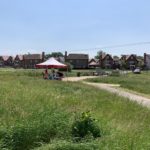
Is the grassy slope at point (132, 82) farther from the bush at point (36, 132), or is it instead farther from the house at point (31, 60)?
the house at point (31, 60)

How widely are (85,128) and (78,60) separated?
6446 inches

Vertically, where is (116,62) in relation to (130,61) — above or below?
below

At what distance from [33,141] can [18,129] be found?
0.38m

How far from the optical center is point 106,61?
176m

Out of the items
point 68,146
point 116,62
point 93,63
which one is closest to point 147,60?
point 116,62

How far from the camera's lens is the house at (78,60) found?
173 meters

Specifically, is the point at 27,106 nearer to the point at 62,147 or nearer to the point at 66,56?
the point at 62,147

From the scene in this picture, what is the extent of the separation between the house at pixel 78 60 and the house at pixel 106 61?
520 cm

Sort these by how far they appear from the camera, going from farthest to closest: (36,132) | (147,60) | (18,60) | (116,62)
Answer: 1. (18,60)
2. (147,60)
3. (116,62)
4. (36,132)

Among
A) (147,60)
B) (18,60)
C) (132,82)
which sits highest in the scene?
(18,60)

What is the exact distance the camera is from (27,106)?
1310 cm

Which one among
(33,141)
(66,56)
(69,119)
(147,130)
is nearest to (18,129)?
(33,141)

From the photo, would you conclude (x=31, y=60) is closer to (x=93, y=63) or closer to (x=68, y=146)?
(x=93, y=63)

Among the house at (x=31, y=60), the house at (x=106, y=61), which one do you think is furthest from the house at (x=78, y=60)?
the house at (x=31, y=60)
